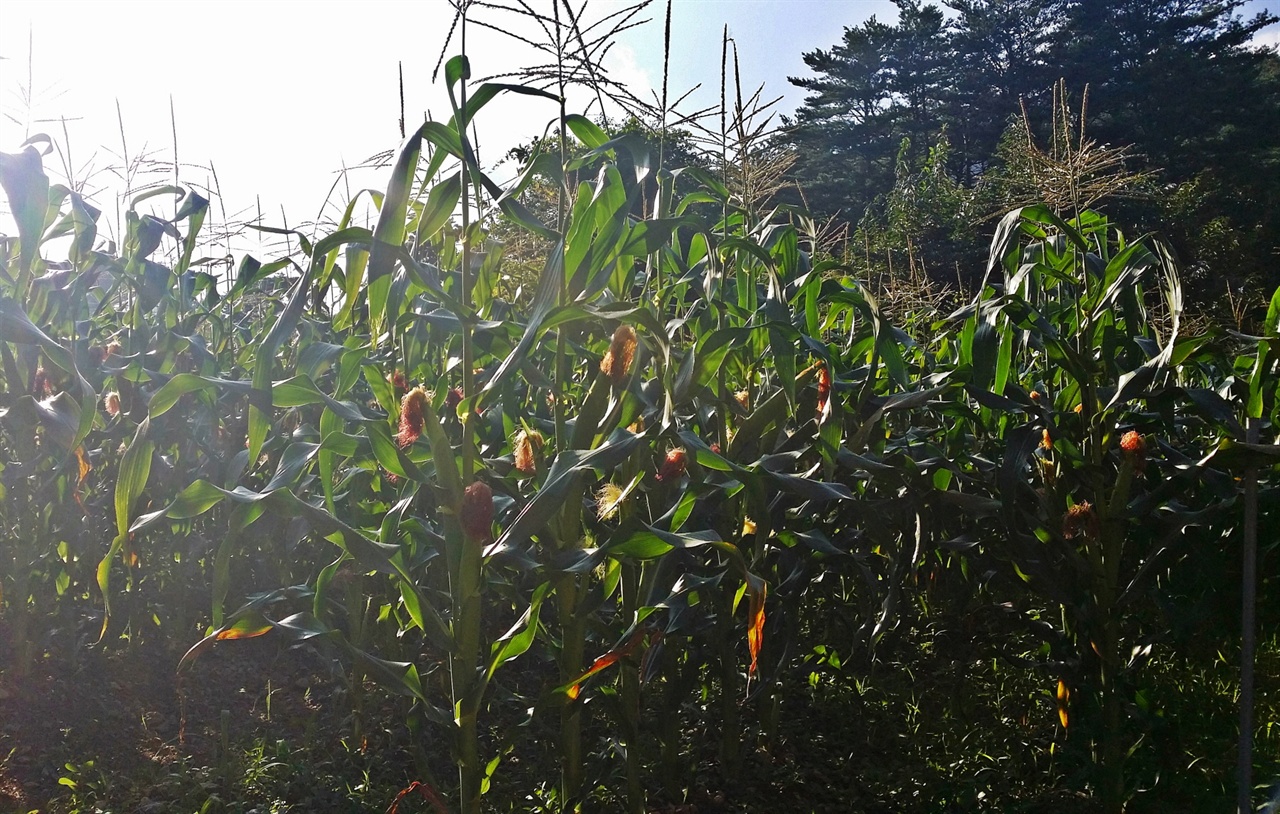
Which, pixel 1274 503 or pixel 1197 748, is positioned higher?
pixel 1274 503

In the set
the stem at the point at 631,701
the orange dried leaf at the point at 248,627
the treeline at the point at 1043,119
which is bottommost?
the stem at the point at 631,701

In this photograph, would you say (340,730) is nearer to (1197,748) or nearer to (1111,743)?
(1111,743)

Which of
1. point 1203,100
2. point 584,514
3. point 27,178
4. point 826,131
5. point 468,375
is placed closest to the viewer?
point 468,375

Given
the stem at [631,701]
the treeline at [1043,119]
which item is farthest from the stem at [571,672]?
the treeline at [1043,119]

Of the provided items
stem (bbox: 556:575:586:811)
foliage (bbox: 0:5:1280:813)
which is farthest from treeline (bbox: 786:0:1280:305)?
stem (bbox: 556:575:586:811)

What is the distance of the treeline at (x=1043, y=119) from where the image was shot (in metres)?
17.0

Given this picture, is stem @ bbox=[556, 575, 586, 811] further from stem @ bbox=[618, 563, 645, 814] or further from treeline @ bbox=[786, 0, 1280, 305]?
treeline @ bbox=[786, 0, 1280, 305]

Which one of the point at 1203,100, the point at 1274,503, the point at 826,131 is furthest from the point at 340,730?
the point at 826,131

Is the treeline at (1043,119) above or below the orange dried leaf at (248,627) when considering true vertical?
above

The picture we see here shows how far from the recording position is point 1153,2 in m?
21.9

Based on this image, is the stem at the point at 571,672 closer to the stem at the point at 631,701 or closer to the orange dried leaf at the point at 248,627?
the stem at the point at 631,701

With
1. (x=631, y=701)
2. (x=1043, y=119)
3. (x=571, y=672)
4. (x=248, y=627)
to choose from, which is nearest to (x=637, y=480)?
(x=571, y=672)

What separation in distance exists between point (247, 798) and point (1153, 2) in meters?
25.9

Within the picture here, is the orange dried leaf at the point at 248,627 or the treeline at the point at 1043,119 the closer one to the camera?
the orange dried leaf at the point at 248,627
